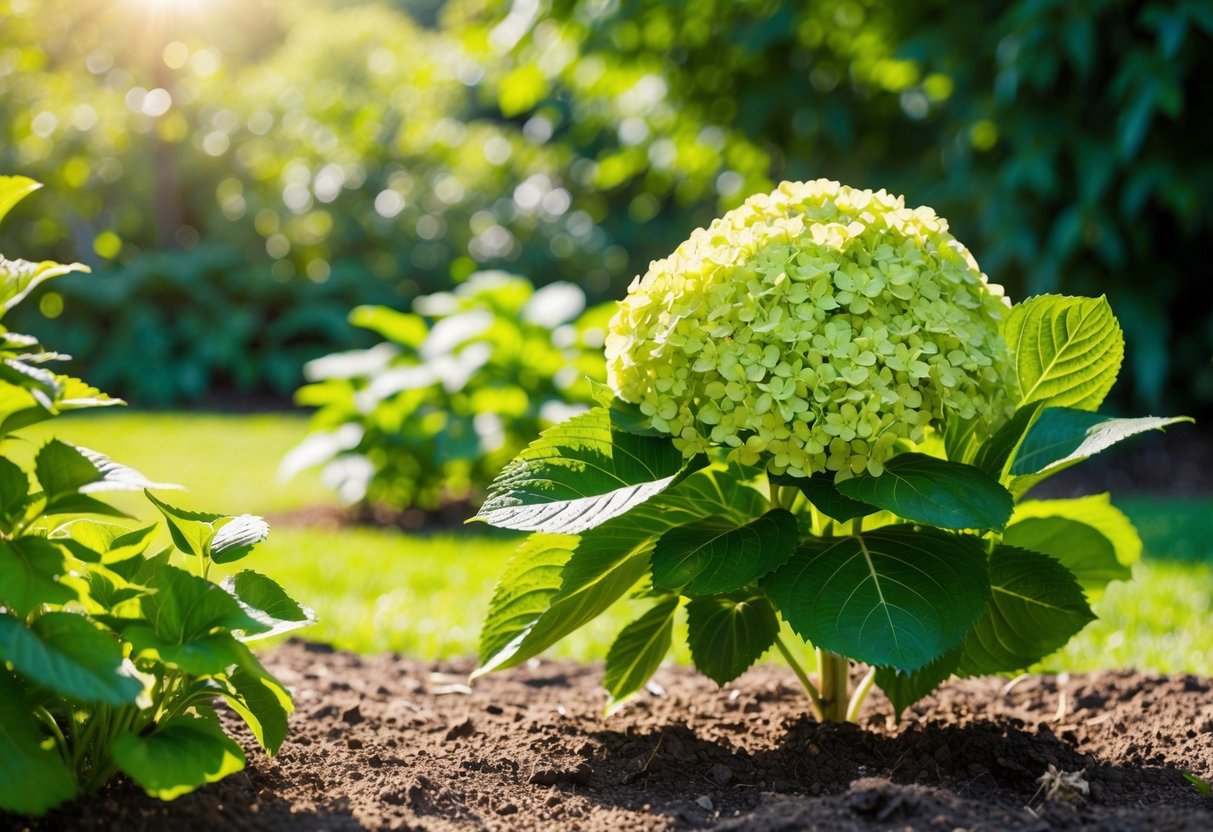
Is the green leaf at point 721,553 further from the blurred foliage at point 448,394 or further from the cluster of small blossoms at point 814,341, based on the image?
the blurred foliage at point 448,394

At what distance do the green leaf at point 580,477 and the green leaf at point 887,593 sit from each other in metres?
0.26

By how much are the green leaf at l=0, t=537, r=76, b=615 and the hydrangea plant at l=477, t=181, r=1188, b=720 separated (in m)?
0.58

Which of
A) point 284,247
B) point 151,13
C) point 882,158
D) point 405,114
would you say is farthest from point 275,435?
point 405,114

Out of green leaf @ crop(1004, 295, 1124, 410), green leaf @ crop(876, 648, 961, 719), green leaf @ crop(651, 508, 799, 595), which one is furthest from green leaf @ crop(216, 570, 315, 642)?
green leaf @ crop(1004, 295, 1124, 410)

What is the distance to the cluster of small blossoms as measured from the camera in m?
1.71

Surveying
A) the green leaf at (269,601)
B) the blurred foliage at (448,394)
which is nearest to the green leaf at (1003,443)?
the green leaf at (269,601)

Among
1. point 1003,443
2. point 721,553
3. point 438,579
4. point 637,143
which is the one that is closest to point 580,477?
point 721,553

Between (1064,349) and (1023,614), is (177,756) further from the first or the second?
(1064,349)

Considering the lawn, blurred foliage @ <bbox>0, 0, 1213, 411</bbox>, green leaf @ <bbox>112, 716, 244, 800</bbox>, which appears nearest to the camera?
green leaf @ <bbox>112, 716, 244, 800</bbox>

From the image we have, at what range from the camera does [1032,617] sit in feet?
6.48

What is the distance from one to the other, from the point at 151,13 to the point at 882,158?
19.2ft

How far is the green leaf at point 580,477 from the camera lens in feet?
5.48

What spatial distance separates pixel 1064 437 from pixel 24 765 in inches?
62.1

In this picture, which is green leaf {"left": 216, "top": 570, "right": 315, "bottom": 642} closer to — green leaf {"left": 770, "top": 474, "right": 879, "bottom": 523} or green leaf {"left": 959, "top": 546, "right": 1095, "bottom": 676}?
green leaf {"left": 770, "top": 474, "right": 879, "bottom": 523}
